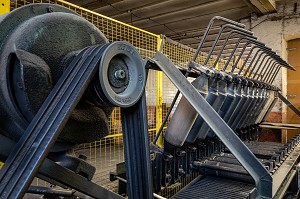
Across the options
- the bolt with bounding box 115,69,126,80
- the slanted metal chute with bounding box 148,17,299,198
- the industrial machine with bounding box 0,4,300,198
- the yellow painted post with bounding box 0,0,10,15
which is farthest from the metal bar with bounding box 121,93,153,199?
the yellow painted post with bounding box 0,0,10,15

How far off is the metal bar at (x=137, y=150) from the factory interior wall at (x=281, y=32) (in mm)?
4089

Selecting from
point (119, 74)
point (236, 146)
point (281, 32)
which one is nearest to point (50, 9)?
point (119, 74)

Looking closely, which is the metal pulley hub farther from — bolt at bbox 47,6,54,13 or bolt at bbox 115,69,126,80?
bolt at bbox 47,6,54,13

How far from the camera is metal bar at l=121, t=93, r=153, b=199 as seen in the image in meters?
0.86

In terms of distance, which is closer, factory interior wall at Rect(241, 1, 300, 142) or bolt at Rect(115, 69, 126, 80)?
bolt at Rect(115, 69, 126, 80)

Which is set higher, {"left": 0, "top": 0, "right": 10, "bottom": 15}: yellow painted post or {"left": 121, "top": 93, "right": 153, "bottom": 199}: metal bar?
{"left": 0, "top": 0, "right": 10, "bottom": 15}: yellow painted post

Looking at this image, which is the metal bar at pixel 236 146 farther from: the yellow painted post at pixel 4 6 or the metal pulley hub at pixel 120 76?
the yellow painted post at pixel 4 6

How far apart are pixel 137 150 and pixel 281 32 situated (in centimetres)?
453

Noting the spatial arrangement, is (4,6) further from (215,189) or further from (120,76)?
(215,189)

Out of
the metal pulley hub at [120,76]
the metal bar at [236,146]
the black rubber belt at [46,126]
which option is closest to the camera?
the black rubber belt at [46,126]

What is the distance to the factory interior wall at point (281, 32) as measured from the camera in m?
4.37

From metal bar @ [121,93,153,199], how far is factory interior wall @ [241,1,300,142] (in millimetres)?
4089

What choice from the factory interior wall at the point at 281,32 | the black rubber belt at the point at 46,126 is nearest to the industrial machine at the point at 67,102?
the black rubber belt at the point at 46,126

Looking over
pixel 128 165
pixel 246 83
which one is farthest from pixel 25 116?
pixel 246 83
